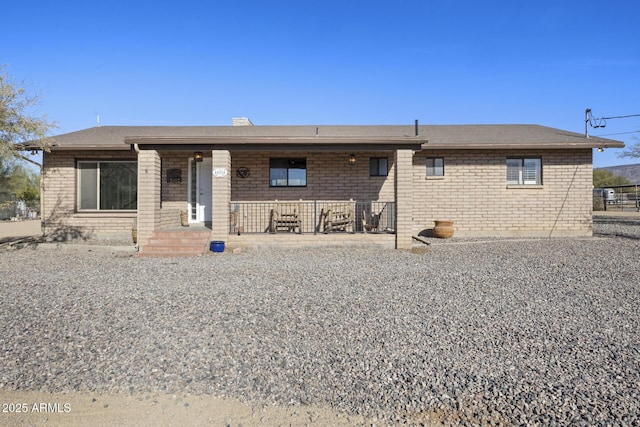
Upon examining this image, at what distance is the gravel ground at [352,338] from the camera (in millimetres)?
2660

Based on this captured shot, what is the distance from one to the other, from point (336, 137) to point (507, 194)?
5.98 meters

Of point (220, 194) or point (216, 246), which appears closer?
point (216, 246)

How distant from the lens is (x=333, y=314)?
439 centimetres

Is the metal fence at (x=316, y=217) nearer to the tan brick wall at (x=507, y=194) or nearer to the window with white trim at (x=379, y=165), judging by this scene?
the window with white trim at (x=379, y=165)

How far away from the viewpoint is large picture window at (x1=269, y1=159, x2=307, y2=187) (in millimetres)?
11898

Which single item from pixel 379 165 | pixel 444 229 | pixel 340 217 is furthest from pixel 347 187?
pixel 444 229

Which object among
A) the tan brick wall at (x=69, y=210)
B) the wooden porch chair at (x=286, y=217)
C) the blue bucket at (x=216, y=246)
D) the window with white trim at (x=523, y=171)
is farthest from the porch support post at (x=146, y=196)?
the window with white trim at (x=523, y=171)

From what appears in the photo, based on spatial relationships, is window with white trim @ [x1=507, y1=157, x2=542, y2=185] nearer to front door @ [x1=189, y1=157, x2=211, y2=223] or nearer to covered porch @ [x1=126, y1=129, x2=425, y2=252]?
covered porch @ [x1=126, y1=129, x2=425, y2=252]

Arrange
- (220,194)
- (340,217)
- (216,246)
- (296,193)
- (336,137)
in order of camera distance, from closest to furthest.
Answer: (216,246), (220,194), (336,137), (340,217), (296,193)

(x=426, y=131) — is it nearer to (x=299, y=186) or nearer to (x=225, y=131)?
(x=299, y=186)

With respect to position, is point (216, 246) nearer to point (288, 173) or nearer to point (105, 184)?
point (288, 173)

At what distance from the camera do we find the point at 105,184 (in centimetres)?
1186

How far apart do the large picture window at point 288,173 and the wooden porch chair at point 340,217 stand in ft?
4.28

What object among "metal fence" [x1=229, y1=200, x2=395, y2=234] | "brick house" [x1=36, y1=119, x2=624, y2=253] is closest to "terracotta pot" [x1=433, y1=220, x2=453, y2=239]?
"brick house" [x1=36, y1=119, x2=624, y2=253]
